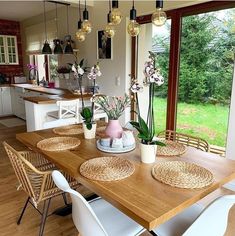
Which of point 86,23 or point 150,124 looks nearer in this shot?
point 150,124

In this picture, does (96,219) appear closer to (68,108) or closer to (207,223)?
(207,223)

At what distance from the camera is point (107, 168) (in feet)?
5.01

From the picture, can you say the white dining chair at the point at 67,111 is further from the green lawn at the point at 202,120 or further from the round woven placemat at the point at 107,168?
the round woven placemat at the point at 107,168

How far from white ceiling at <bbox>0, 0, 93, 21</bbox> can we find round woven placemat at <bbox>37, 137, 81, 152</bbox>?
2.83m

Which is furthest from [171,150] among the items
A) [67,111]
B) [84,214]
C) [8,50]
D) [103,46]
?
[8,50]

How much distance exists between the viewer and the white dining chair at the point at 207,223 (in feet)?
3.70

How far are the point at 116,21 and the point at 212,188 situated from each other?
153 cm

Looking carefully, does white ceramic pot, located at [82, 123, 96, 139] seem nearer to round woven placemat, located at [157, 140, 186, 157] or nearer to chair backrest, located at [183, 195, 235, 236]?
round woven placemat, located at [157, 140, 186, 157]

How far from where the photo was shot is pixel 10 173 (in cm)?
321

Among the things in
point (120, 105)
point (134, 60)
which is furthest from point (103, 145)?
point (134, 60)

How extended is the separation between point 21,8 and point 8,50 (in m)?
1.99

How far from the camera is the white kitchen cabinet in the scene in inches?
248

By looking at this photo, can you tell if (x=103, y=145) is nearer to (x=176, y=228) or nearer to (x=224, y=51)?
(x=176, y=228)

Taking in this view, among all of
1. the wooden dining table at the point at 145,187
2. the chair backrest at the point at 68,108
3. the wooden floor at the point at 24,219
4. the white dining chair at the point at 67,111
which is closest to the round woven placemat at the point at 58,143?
the wooden dining table at the point at 145,187
